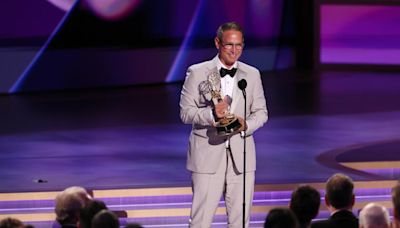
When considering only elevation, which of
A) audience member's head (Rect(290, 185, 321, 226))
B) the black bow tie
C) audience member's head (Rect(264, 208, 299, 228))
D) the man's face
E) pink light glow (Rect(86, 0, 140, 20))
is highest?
pink light glow (Rect(86, 0, 140, 20))

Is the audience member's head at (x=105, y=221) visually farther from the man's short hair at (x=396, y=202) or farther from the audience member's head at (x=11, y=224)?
the man's short hair at (x=396, y=202)

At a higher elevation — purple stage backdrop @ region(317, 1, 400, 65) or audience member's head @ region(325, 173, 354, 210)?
purple stage backdrop @ region(317, 1, 400, 65)

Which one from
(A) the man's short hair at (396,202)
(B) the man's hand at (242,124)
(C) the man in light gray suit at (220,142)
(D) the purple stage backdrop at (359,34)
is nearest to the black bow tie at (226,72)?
(C) the man in light gray suit at (220,142)

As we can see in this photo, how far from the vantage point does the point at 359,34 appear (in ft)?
54.6

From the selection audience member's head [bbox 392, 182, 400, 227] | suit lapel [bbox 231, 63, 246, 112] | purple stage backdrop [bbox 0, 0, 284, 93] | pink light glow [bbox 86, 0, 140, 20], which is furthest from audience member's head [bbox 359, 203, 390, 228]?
pink light glow [bbox 86, 0, 140, 20]

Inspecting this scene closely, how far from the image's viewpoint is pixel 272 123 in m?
11.7

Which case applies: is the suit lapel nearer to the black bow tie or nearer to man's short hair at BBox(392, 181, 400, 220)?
the black bow tie

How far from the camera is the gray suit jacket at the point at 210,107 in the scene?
5953 mm

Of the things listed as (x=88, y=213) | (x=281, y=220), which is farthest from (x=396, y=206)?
(x=88, y=213)

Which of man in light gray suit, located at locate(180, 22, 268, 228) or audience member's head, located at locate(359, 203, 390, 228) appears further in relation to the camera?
man in light gray suit, located at locate(180, 22, 268, 228)

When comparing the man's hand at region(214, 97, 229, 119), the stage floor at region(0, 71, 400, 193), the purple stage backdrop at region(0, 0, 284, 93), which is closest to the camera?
the man's hand at region(214, 97, 229, 119)

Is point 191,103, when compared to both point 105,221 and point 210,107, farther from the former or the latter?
point 105,221

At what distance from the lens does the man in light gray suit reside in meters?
5.94

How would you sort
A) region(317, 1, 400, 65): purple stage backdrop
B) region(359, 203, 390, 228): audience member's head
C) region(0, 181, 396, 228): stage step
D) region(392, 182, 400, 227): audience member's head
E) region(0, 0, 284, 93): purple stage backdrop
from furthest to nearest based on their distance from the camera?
region(317, 1, 400, 65): purple stage backdrop → region(0, 0, 284, 93): purple stage backdrop → region(0, 181, 396, 228): stage step → region(392, 182, 400, 227): audience member's head → region(359, 203, 390, 228): audience member's head
